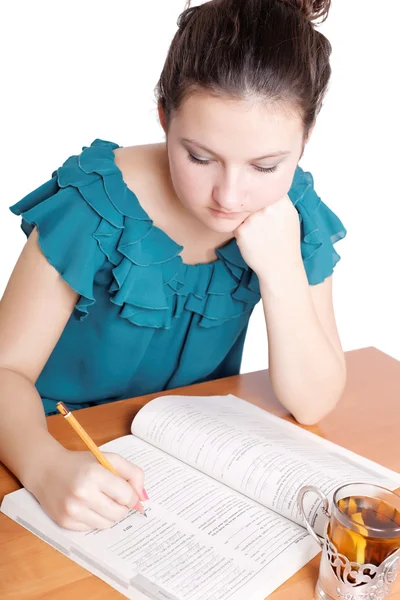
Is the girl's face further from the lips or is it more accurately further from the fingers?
the fingers

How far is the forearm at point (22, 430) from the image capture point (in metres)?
1.21

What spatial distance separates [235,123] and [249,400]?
1.83 ft

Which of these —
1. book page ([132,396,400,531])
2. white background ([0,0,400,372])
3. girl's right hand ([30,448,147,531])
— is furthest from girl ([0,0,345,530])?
white background ([0,0,400,372])

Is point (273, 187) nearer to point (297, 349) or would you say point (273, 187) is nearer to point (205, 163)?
point (205, 163)

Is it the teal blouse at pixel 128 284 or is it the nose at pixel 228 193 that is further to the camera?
Result: the teal blouse at pixel 128 284

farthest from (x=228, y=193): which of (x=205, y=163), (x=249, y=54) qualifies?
(x=249, y=54)

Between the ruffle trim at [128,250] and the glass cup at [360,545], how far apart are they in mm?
618

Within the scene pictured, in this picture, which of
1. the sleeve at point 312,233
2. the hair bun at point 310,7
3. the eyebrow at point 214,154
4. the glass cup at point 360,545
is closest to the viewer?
the glass cup at point 360,545

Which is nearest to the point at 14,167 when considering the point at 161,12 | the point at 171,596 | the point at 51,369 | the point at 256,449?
the point at 161,12

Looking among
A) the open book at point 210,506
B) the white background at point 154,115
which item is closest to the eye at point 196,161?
the open book at point 210,506

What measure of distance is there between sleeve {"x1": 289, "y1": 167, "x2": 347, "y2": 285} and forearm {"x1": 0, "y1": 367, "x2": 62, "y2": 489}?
63cm

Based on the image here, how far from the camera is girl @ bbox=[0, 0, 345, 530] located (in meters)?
1.29

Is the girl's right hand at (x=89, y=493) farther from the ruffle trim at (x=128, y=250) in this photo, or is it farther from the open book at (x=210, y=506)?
the ruffle trim at (x=128, y=250)

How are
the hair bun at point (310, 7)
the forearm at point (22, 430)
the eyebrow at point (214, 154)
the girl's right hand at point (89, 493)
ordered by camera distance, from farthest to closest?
1. the hair bun at point (310, 7)
2. the eyebrow at point (214, 154)
3. the forearm at point (22, 430)
4. the girl's right hand at point (89, 493)
